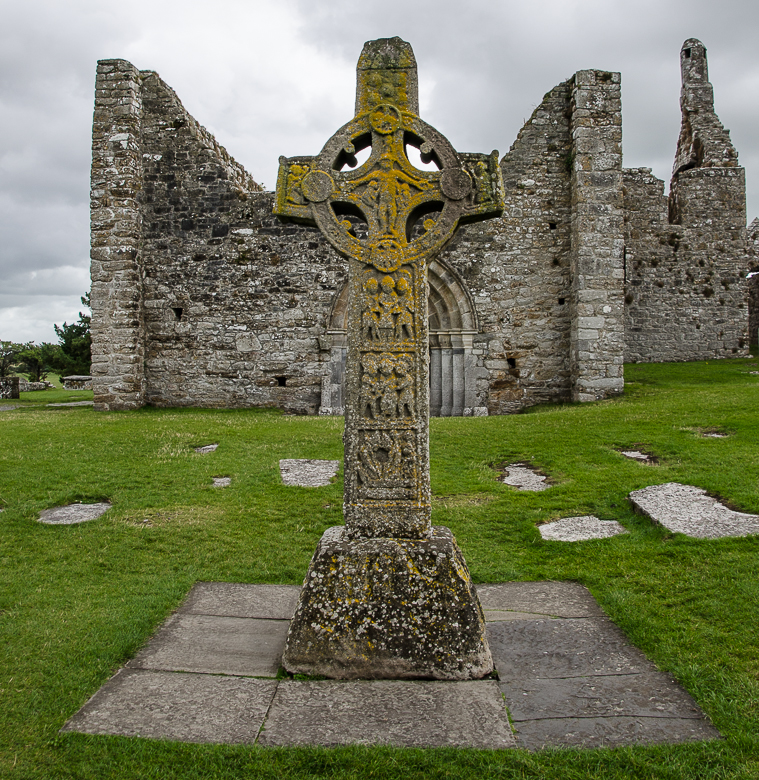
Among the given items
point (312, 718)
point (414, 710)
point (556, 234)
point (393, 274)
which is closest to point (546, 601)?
point (414, 710)

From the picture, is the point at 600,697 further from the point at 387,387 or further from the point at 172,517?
the point at 172,517

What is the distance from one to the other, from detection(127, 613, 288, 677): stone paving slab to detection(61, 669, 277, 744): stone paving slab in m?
0.09

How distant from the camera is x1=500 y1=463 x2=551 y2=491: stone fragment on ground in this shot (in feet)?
20.3

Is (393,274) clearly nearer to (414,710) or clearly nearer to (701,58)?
(414,710)

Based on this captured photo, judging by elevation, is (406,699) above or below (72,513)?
below

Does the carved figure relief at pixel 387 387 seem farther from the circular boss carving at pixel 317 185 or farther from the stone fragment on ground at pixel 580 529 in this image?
the stone fragment on ground at pixel 580 529

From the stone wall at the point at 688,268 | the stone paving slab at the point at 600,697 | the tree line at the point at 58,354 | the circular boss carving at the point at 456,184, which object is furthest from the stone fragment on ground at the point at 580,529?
the tree line at the point at 58,354

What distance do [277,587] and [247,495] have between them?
2018 mm

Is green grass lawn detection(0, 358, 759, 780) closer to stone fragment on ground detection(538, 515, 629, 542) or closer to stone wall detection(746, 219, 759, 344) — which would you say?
stone fragment on ground detection(538, 515, 629, 542)

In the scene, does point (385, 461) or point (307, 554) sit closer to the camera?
point (385, 461)

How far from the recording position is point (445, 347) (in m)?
12.3

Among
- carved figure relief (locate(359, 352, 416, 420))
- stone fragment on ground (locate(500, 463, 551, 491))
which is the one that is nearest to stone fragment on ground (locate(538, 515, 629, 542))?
stone fragment on ground (locate(500, 463, 551, 491))

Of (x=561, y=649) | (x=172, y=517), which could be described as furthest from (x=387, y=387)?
(x=172, y=517)

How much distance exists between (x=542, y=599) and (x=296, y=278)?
9666mm
